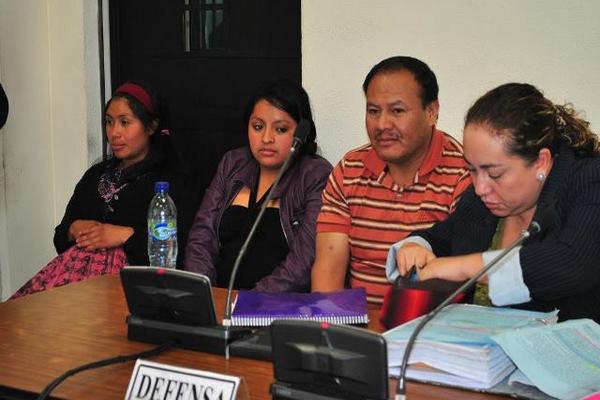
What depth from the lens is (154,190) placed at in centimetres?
327

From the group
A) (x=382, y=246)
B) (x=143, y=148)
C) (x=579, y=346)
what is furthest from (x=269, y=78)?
(x=579, y=346)

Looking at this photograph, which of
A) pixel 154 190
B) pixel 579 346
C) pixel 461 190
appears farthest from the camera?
pixel 154 190

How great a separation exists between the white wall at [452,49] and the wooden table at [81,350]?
1.28 meters

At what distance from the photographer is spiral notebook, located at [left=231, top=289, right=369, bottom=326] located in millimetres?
1781

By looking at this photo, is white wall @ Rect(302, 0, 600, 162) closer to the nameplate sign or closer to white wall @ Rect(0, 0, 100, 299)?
white wall @ Rect(0, 0, 100, 299)

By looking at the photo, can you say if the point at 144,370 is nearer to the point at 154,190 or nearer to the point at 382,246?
the point at 382,246

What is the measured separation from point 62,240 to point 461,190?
170 cm

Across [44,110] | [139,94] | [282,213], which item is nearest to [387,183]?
[282,213]

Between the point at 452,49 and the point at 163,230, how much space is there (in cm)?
130

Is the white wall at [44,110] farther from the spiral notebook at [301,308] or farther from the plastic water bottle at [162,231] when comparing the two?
the spiral notebook at [301,308]

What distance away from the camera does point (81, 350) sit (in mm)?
1737

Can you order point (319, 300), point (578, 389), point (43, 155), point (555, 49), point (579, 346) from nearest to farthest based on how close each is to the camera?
point (578, 389) < point (579, 346) < point (319, 300) < point (555, 49) < point (43, 155)

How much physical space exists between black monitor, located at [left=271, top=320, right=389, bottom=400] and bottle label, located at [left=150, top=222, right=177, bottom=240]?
6.27 ft

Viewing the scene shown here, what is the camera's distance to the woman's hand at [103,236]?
315cm
